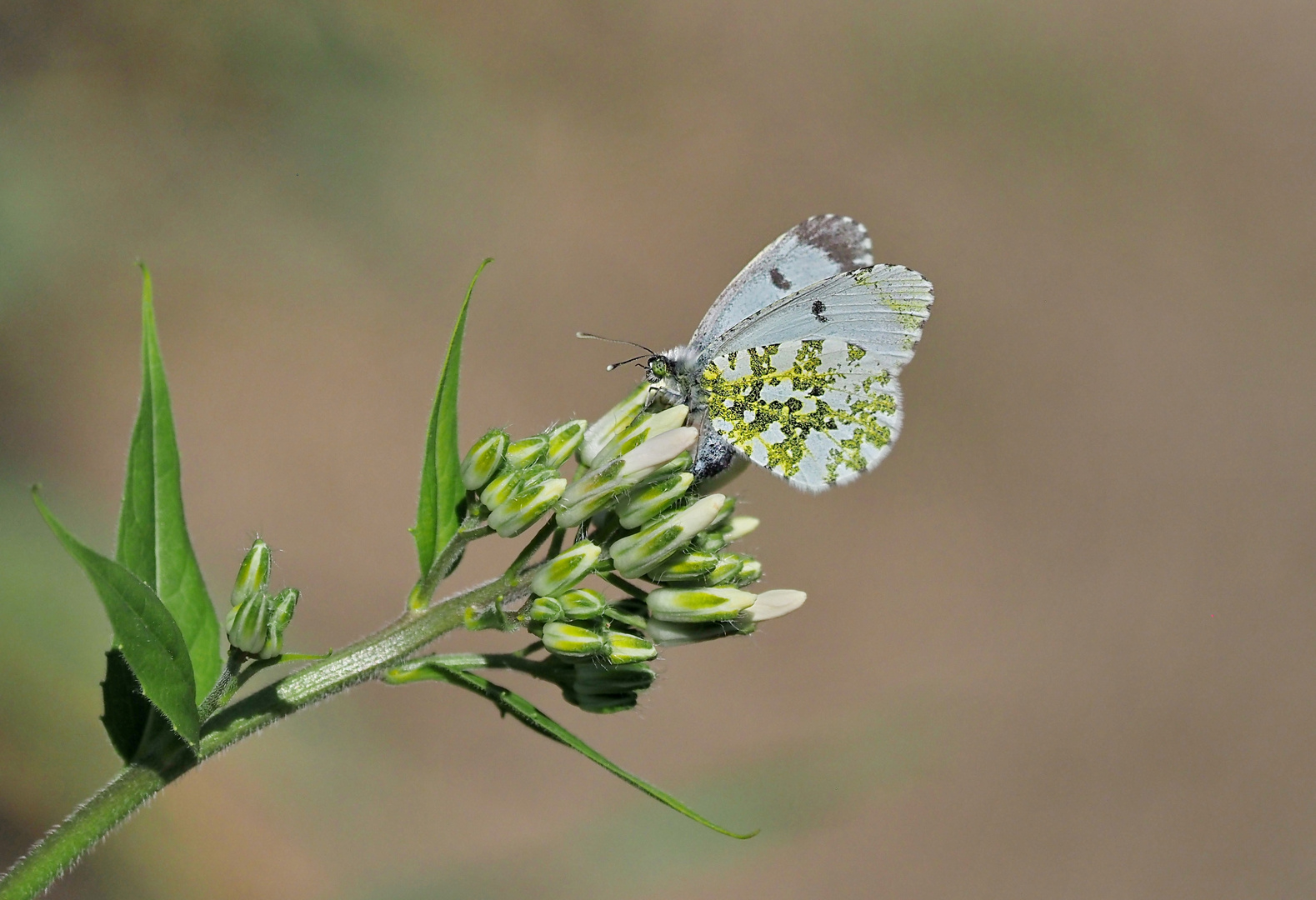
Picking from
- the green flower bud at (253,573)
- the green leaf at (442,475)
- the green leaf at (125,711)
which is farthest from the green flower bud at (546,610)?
the green leaf at (125,711)

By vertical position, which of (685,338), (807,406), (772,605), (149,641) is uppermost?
(685,338)

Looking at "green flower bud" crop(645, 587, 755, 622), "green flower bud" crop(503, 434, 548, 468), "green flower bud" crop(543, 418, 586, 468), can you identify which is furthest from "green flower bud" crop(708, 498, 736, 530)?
"green flower bud" crop(503, 434, 548, 468)

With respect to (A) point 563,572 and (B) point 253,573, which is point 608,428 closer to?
(A) point 563,572

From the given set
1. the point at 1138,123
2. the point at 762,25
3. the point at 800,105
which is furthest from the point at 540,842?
the point at 1138,123

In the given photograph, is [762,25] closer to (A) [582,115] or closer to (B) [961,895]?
(A) [582,115]

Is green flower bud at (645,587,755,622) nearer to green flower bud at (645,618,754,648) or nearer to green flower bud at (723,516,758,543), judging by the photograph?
green flower bud at (645,618,754,648)

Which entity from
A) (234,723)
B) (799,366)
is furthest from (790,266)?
(234,723)

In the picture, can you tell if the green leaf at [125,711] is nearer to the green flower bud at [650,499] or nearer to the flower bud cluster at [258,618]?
the flower bud cluster at [258,618]
